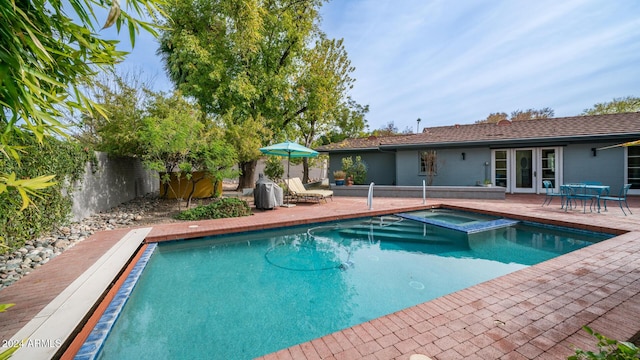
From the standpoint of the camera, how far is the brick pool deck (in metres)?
2.28

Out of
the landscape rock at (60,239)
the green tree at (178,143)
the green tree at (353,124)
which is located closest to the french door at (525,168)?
the green tree at (178,143)

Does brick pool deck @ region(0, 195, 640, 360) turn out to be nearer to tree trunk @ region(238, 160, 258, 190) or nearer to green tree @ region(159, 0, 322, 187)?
green tree @ region(159, 0, 322, 187)

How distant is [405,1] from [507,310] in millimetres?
9890

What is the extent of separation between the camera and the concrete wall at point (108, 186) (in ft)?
25.4

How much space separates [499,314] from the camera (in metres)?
2.79

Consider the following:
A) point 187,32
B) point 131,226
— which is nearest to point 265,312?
point 131,226

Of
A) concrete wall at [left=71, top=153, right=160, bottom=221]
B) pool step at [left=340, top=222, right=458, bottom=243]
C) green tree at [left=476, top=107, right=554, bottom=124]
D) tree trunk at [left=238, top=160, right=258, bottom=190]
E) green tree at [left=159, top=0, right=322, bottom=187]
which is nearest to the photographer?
pool step at [left=340, top=222, right=458, bottom=243]

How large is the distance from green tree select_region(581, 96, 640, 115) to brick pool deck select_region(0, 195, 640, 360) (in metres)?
35.6

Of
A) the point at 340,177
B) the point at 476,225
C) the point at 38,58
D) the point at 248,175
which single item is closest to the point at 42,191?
the point at 38,58

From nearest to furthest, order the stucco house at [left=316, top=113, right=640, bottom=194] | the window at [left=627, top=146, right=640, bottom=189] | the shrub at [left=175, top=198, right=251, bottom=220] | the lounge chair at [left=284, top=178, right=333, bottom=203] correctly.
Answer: the shrub at [left=175, top=198, right=251, bottom=220] → the lounge chair at [left=284, top=178, right=333, bottom=203] → the window at [left=627, top=146, right=640, bottom=189] → the stucco house at [left=316, top=113, right=640, bottom=194]

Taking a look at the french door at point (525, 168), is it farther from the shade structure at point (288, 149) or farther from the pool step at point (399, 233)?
the shade structure at point (288, 149)

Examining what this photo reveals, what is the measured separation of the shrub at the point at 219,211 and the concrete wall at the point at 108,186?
7.10 feet

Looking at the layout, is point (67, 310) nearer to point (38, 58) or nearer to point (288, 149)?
point (38, 58)

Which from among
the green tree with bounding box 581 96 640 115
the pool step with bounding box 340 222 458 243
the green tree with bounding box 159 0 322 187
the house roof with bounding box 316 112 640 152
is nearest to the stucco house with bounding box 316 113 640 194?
the house roof with bounding box 316 112 640 152
